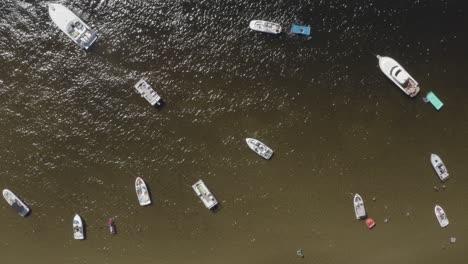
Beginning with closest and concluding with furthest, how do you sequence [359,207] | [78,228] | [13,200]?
[13,200]
[78,228]
[359,207]

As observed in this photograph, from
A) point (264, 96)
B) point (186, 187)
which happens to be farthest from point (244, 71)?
point (186, 187)

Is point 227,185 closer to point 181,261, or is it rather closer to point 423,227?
point 181,261

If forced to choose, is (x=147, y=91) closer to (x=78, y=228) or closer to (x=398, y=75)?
(x=78, y=228)

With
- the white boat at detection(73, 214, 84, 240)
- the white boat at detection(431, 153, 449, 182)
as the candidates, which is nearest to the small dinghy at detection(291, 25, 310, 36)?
the white boat at detection(431, 153, 449, 182)

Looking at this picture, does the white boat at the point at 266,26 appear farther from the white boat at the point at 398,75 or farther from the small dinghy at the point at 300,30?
the white boat at the point at 398,75

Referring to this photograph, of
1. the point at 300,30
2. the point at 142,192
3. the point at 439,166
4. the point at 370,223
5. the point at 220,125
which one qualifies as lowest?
the point at 370,223

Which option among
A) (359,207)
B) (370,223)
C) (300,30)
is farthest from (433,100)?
(300,30)

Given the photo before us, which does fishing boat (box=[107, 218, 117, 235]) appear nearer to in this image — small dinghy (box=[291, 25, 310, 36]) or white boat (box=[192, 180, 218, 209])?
white boat (box=[192, 180, 218, 209])
